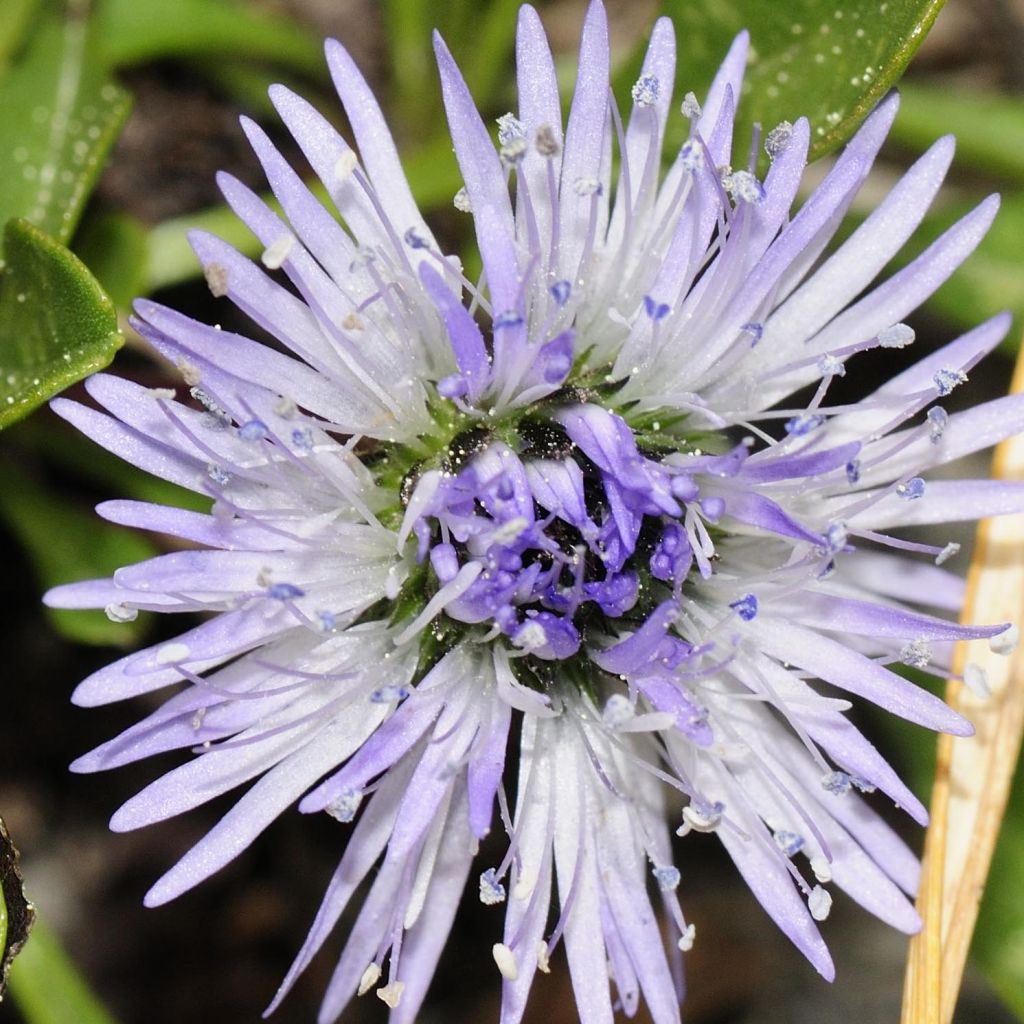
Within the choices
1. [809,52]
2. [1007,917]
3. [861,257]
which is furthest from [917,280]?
[1007,917]

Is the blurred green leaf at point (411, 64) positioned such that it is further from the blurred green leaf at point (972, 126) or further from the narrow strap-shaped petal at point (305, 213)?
the narrow strap-shaped petal at point (305, 213)

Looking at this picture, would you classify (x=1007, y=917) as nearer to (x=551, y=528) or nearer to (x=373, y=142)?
(x=551, y=528)

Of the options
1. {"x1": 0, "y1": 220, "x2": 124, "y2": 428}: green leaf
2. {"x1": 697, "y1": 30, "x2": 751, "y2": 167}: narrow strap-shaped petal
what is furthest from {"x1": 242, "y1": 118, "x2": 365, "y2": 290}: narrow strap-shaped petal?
{"x1": 697, "y1": 30, "x2": 751, "y2": 167}: narrow strap-shaped petal

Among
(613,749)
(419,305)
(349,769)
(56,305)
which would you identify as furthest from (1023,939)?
(56,305)

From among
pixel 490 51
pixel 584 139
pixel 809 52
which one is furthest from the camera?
pixel 490 51

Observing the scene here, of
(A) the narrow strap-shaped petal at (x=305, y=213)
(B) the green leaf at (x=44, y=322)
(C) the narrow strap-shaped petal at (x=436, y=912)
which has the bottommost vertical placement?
(C) the narrow strap-shaped petal at (x=436, y=912)

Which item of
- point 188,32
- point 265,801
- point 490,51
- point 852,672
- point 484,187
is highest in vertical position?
point 490,51

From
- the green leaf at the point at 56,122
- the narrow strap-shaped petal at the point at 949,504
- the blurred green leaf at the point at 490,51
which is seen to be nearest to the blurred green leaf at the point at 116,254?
the green leaf at the point at 56,122
